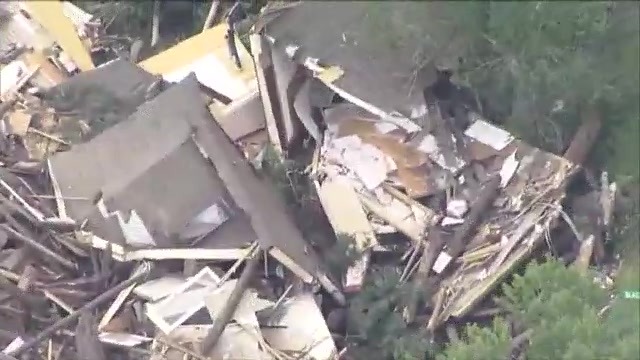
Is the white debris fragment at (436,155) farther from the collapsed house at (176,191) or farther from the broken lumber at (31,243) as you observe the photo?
the broken lumber at (31,243)

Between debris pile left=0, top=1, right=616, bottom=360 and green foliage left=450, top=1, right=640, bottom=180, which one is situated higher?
green foliage left=450, top=1, right=640, bottom=180

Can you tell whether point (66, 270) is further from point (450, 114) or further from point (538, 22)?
point (538, 22)

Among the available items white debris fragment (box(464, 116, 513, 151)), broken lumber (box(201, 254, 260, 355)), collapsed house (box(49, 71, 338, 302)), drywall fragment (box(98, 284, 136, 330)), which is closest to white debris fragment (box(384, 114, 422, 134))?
white debris fragment (box(464, 116, 513, 151))

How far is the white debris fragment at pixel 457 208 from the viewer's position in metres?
1.94

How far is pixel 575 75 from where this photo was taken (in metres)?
1.57

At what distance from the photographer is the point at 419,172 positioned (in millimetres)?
1913

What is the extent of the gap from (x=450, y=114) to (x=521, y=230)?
1.42 ft

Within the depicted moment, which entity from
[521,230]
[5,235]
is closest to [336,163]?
[521,230]

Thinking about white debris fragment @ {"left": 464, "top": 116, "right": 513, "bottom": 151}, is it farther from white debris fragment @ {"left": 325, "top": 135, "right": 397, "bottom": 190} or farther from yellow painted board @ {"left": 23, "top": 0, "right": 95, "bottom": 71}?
yellow painted board @ {"left": 23, "top": 0, "right": 95, "bottom": 71}

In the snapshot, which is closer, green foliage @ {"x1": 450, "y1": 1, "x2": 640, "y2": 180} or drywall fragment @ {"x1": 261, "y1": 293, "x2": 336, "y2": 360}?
green foliage @ {"x1": 450, "y1": 1, "x2": 640, "y2": 180}

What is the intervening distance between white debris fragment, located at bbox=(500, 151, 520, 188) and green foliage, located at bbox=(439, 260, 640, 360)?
0.71ft

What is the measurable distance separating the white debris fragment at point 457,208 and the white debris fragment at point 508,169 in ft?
0.32

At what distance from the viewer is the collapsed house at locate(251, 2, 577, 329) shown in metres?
1.71

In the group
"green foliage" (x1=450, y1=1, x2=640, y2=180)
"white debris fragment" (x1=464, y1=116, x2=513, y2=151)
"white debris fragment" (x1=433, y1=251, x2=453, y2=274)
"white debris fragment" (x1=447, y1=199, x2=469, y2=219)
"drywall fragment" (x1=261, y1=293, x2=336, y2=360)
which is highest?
"green foliage" (x1=450, y1=1, x2=640, y2=180)
